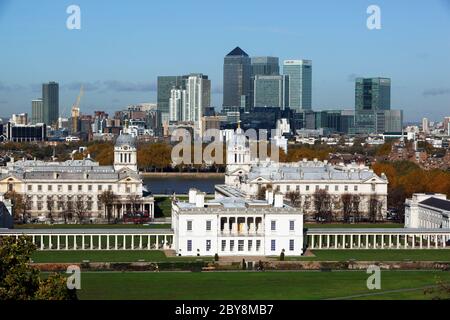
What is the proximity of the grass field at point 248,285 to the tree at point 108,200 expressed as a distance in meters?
22.1

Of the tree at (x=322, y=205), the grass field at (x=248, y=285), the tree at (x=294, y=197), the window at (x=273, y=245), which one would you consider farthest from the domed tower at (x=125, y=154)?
the grass field at (x=248, y=285)

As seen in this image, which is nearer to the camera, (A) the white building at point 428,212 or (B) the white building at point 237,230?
(B) the white building at point 237,230

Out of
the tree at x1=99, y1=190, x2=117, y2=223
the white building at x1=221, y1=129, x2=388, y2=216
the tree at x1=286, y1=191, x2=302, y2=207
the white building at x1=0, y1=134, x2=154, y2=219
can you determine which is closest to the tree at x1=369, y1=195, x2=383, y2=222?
the white building at x1=221, y1=129, x2=388, y2=216

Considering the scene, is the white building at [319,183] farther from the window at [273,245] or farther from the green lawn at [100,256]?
the green lawn at [100,256]

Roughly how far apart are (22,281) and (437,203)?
30636 millimetres

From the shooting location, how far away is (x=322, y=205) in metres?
60.2

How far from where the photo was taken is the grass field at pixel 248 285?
3100cm

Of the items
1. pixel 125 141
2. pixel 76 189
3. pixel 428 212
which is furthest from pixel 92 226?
pixel 125 141

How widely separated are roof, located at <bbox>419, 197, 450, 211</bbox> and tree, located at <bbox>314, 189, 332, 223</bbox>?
19.4 feet

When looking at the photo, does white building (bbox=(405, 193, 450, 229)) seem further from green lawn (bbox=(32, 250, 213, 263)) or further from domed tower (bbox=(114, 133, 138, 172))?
domed tower (bbox=(114, 133, 138, 172))

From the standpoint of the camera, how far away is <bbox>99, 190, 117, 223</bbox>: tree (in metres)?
58.1

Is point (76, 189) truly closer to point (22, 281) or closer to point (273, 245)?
point (273, 245)

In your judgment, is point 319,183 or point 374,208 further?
point 319,183
